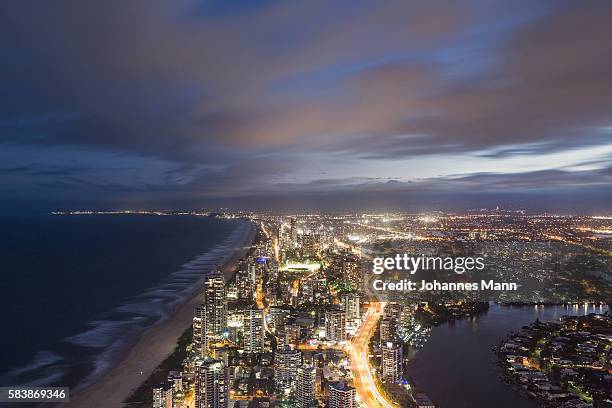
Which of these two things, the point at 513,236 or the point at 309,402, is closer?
the point at 309,402

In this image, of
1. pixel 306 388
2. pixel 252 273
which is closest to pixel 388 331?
pixel 306 388

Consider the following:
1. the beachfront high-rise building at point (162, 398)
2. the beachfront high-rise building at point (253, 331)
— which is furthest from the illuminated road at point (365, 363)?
the beachfront high-rise building at point (162, 398)

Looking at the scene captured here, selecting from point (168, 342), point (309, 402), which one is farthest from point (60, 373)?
point (309, 402)

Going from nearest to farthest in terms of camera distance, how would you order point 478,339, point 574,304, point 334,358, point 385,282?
point 334,358 < point 478,339 < point 385,282 < point 574,304

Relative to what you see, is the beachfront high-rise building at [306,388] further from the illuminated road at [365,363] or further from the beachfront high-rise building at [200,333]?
the beachfront high-rise building at [200,333]

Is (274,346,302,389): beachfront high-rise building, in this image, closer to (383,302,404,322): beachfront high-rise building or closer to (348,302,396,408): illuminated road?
(348,302,396,408): illuminated road

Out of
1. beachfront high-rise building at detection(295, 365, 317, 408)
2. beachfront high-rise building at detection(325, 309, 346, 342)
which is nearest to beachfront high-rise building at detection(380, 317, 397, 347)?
beachfront high-rise building at detection(325, 309, 346, 342)

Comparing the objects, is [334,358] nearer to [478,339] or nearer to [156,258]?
[478,339]
